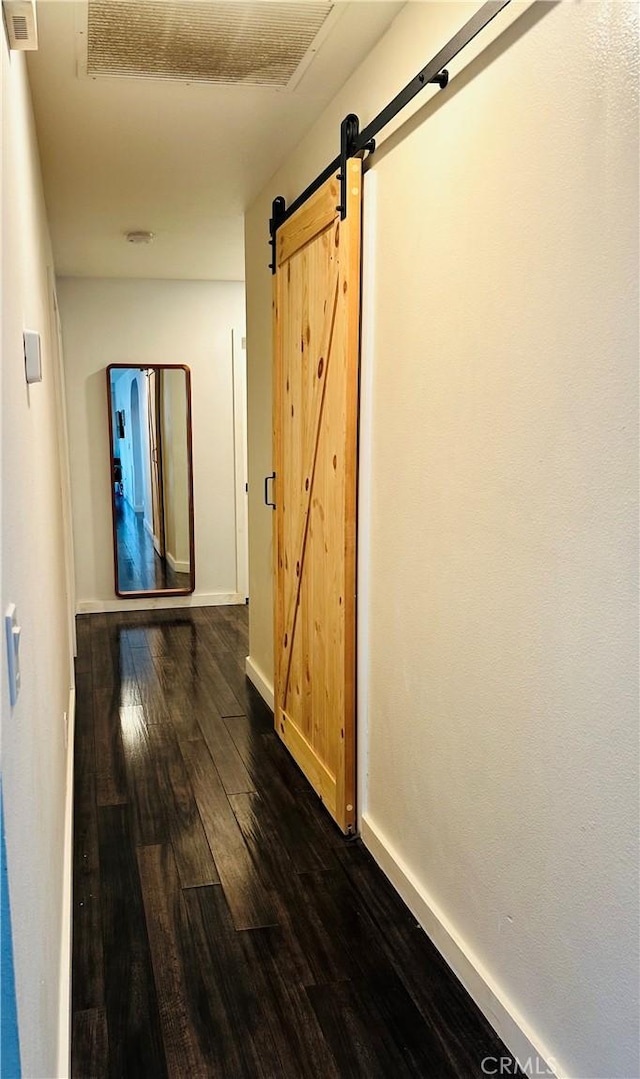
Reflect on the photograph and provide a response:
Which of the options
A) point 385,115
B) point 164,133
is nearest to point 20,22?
point 385,115

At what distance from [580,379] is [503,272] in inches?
15.0

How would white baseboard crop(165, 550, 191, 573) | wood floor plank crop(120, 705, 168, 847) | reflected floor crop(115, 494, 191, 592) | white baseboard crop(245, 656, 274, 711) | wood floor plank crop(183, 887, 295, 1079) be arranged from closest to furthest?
1. wood floor plank crop(183, 887, 295, 1079)
2. wood floor plank crop(120, 705, 168, 847)
3. white baseboard crop(245, 656, 274, 711)
4. reflected floor crop(115, 494, 191, 592)
5. white baseboard crop(165, 550, 191, 573)

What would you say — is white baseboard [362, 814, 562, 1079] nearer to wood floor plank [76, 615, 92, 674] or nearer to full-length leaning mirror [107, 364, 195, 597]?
wood floor plank [76, 615, 92, 674]

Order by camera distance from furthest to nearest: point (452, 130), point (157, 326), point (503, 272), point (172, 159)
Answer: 1. point (157, 326)
2. point (172, 159)
3. point (452, 130)
4. point (503, 272)

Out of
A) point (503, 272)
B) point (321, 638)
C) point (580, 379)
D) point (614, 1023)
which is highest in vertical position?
point (503, 272)

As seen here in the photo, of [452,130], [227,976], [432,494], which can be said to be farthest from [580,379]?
[227,976]

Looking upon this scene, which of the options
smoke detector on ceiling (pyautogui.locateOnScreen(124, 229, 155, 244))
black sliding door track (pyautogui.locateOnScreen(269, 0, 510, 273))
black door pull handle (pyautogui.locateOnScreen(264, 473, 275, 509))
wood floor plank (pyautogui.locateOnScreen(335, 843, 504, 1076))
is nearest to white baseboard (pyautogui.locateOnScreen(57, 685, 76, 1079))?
wood floor plank (pyautogui.locateOnScreen(335, 843, 504, 1076))

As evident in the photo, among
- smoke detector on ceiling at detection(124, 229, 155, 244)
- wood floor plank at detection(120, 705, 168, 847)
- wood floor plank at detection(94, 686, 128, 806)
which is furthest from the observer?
smoke detector on ceiling at detection(124, 229, 155, 244)

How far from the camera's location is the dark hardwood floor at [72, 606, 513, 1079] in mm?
1810

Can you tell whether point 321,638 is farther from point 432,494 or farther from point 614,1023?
point 614,1023

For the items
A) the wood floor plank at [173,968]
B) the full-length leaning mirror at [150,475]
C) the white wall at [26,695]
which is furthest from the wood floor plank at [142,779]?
the full-length leaning mirror at [150,475]

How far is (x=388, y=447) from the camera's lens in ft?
7.75

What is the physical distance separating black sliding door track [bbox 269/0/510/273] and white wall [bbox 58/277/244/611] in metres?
2.81

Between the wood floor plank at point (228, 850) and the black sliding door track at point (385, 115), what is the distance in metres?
2.12
